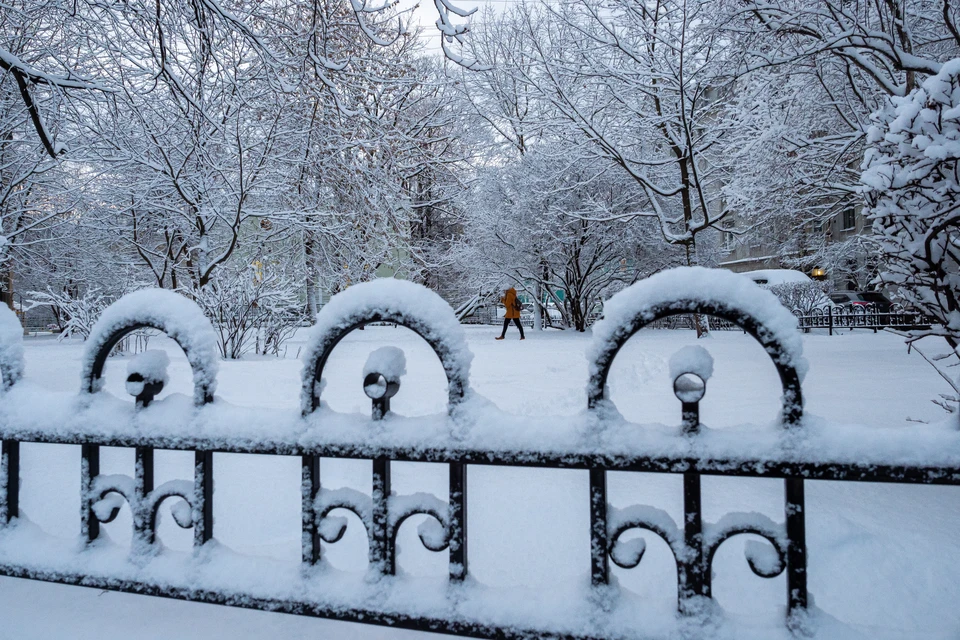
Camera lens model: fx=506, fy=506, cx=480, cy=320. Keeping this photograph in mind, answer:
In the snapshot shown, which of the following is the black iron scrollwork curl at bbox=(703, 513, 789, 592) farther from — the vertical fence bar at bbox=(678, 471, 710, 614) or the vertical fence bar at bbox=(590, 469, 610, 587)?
the vertical fence bar at bbox=(590, 469, 610, 587)

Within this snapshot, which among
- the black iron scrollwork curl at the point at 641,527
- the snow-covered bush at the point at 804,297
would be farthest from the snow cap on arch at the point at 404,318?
the snow-covered bush at the point at 804,297

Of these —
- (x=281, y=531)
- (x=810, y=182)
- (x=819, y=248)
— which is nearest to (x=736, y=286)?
(x=281, y=531)

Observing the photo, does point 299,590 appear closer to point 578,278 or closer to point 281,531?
point 281,531

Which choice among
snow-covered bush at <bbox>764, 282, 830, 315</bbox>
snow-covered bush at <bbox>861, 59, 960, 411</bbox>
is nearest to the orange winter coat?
snow-covered bush at <bbox>764, 282, 830, 315</bbox>

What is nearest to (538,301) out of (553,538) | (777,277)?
(777,277)

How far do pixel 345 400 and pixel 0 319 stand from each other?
280 centimetres

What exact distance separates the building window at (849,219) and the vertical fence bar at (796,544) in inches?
1273

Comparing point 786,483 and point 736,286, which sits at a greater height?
point 736,286

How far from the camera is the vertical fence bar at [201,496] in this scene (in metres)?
1.24

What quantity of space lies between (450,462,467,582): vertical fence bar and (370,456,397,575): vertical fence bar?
144 mm

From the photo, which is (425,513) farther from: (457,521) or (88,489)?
(88,489)

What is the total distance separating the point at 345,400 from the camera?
13.8ft

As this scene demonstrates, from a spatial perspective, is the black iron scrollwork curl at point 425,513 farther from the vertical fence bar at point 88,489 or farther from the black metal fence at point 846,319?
the black metal fence at point 846,319

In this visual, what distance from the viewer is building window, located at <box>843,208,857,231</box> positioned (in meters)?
27.0
